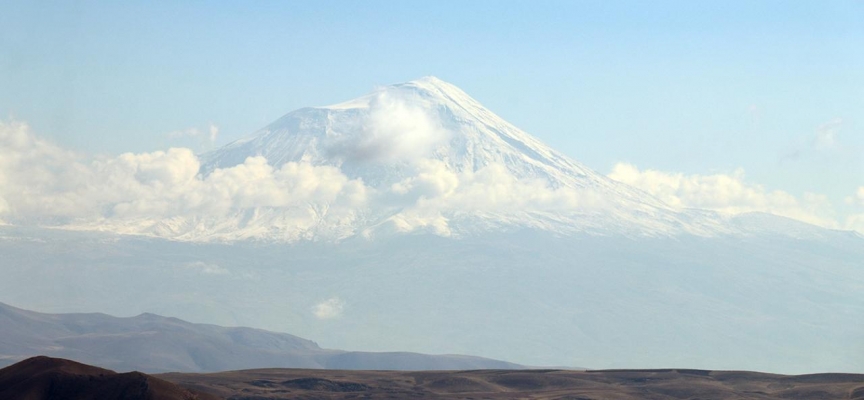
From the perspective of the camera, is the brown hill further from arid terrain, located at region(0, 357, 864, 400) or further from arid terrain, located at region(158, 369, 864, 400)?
arid terrain, located at region(158, 369, 864, 400)

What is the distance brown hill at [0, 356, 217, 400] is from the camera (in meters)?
99.0

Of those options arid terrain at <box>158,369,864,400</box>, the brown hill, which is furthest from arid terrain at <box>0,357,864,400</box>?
the brown hill

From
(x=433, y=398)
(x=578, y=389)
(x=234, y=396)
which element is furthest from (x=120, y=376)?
(x=578, y=389)

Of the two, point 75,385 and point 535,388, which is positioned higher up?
point 535,388

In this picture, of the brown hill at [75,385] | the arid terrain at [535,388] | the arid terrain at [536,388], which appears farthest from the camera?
the arid terrain at [536,388]

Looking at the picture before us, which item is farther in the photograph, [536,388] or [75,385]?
[536,388]

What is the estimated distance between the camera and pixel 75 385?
10056 centimetres

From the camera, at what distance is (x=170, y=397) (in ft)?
326

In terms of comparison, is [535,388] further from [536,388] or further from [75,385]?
[75,385]

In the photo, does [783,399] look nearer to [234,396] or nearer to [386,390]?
[386,390]

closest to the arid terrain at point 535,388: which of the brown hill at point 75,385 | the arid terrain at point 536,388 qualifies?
the arid terrain at point 536,388

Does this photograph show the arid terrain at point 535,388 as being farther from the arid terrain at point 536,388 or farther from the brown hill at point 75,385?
the brown hill at point 75,385

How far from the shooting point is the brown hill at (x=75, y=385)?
325 feet

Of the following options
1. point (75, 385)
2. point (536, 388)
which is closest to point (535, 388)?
point (536, 388)
